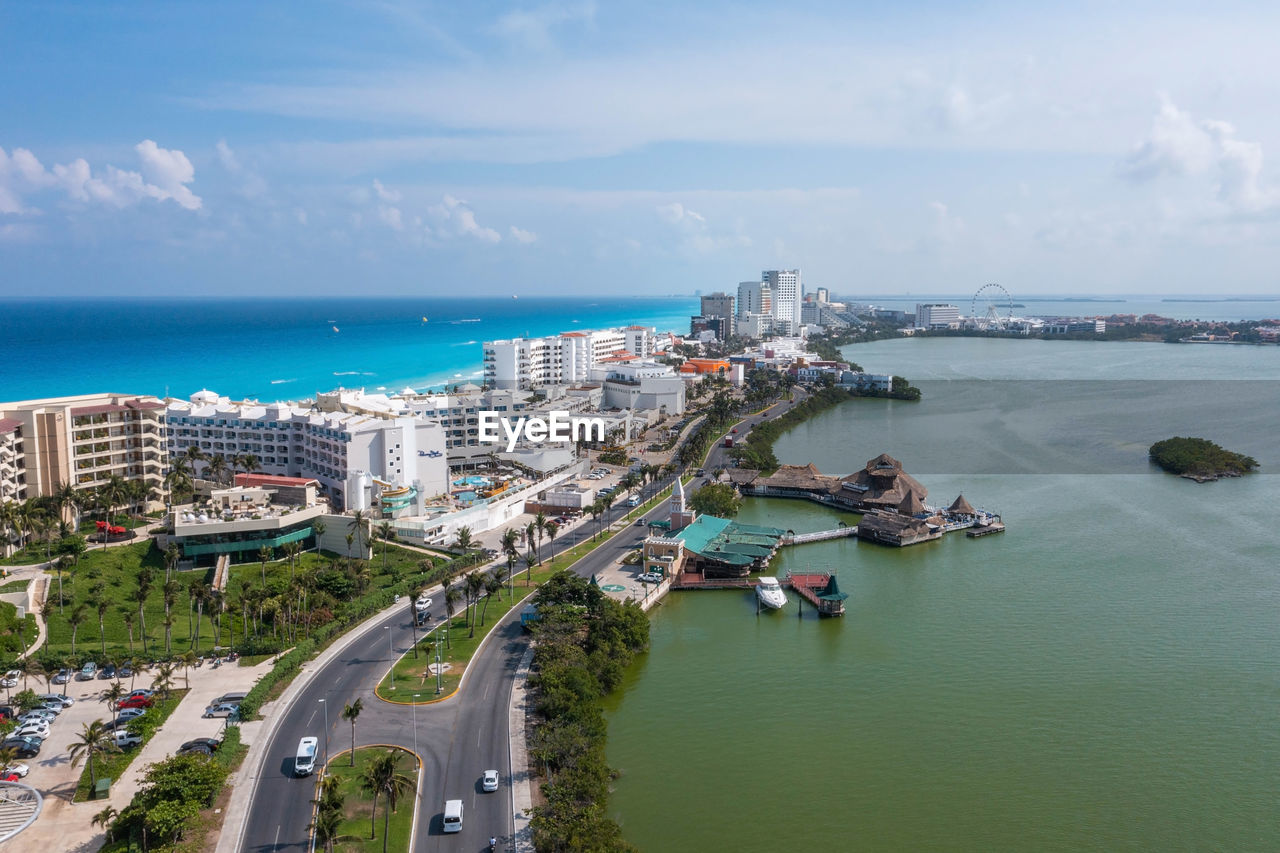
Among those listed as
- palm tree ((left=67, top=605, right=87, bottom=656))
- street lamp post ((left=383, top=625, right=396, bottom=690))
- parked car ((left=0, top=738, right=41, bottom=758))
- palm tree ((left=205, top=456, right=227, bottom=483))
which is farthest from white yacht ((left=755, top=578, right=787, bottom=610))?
palm tree ((left=205, top=456, right=227, bottom=483))

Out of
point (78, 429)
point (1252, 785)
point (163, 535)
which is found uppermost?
point (78, 429)

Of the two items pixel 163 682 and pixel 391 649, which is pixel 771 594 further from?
pixel 163 682

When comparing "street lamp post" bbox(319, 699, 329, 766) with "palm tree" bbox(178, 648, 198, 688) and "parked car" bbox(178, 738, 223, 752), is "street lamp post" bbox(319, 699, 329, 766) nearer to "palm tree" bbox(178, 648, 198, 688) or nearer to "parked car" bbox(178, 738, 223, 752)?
"parked car" bbox(178, 738, 223, 752)

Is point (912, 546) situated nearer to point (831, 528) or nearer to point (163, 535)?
point (831, 528)

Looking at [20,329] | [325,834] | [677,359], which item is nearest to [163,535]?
[325,834]

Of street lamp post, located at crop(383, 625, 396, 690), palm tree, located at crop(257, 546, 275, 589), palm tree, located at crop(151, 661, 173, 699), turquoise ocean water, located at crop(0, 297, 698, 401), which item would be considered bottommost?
street lamp post, located at crop(383, 625, 396, 690)

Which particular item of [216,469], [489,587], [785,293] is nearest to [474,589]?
[489,587]

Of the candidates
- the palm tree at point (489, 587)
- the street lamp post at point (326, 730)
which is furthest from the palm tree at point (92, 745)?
the palm tree at point (489, 587)
